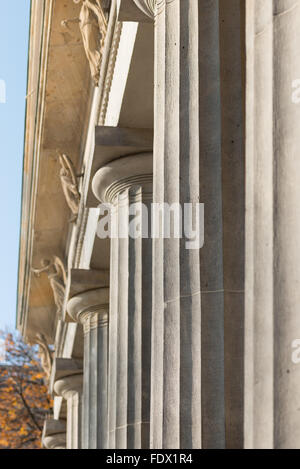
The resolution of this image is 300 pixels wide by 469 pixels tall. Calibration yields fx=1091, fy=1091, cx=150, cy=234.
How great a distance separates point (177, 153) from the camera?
11195 millimetres

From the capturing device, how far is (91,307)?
93.1 feet

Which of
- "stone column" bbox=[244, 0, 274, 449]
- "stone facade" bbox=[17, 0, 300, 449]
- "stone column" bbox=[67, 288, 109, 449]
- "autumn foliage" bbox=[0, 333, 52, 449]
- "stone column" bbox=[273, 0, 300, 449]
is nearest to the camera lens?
"stone column" bbox=[273, 0, 300, 449]

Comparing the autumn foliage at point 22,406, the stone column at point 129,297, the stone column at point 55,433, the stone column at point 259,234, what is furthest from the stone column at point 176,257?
the autumn foliage at point 22,406

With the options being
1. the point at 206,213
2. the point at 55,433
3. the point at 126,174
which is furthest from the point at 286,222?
the point at 55,433

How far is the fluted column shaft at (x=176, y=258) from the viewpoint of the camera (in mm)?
10477

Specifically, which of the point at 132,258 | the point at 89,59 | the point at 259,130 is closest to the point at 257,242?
the point at 259,130

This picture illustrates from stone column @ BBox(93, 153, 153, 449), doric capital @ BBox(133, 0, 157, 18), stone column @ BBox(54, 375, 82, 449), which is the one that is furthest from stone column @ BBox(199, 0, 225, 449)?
stone column @ BBox(54, 375, 82, 449)

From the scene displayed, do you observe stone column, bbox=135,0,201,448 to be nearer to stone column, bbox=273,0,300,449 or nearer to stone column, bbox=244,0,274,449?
stone column, bbox=244,0,274,449

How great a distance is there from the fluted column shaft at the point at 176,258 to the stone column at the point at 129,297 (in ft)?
22.3

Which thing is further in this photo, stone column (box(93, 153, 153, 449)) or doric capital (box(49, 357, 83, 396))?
doric capital (box(49, 357, 83, 396))

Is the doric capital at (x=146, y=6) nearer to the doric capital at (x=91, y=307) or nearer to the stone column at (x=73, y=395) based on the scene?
the doric capital at (x=91, y=307)

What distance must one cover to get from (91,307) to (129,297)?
31.4ft

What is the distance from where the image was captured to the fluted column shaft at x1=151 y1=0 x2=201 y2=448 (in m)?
10.5
